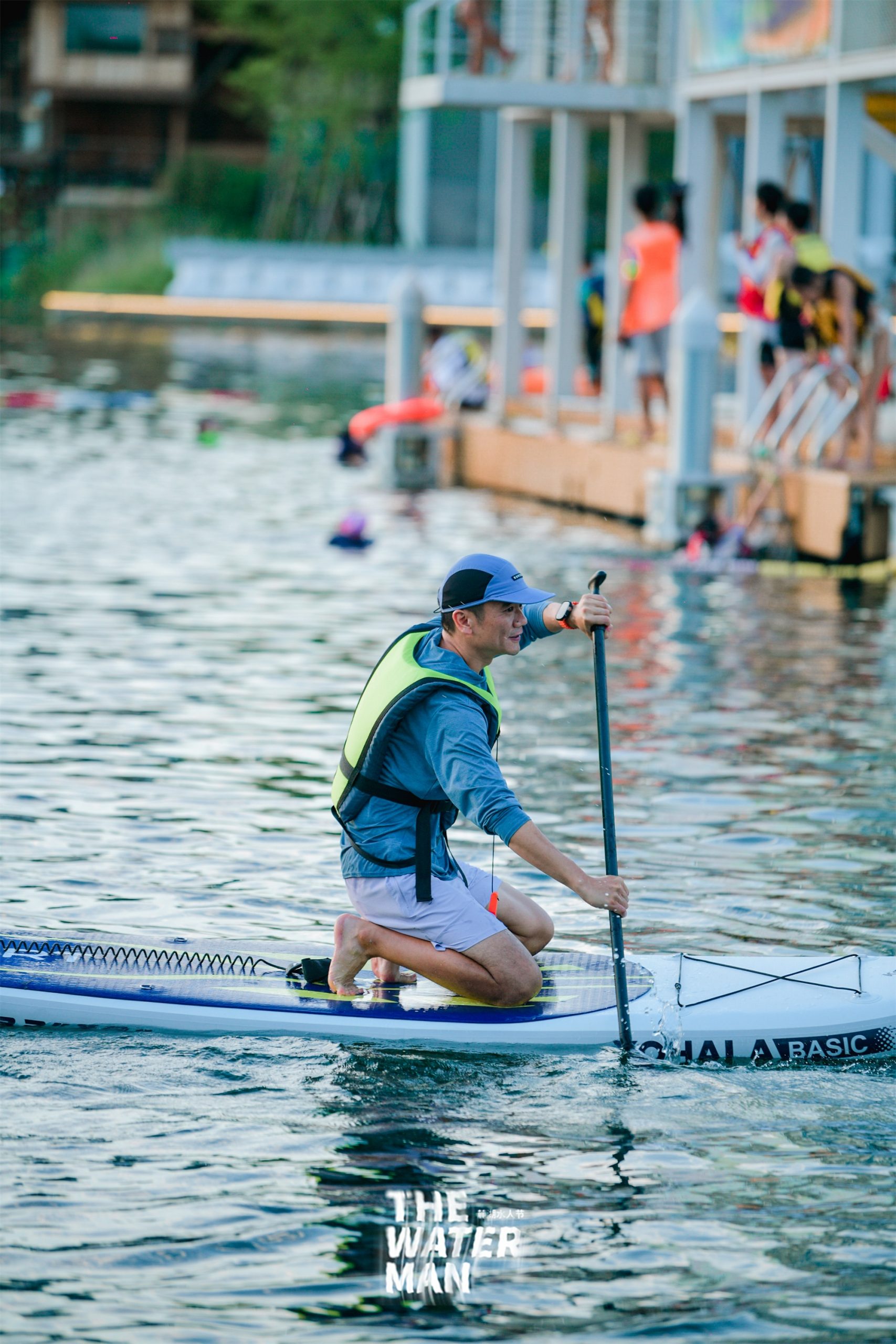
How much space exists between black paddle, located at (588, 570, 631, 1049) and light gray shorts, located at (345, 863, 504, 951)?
1.30 feet

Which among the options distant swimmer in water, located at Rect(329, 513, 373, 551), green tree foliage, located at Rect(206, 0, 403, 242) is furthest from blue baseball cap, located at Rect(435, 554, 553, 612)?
green tree foliage, located at Rect(206, 0, 403, 242)

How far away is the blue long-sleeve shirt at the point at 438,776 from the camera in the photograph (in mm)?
6414

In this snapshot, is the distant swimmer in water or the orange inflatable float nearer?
the distant swimmer in water

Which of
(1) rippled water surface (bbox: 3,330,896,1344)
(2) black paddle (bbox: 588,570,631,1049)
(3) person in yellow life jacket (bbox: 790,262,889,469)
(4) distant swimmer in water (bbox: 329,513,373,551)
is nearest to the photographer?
(1) rippled water surface (bbox: 3,330,896,1344)

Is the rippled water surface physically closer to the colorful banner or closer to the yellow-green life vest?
the yellow-green life vest

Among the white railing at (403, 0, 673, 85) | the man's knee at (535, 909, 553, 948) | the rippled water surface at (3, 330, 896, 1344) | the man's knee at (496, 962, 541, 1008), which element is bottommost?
the rippled water surface at (3, 330, 896, 1344)

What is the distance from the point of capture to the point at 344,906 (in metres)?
8.42

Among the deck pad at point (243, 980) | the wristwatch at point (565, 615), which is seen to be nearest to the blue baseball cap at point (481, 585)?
the wristwatch at point (565, 615)

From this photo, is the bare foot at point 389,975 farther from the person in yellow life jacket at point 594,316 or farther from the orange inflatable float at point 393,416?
the person in yellow life jacket at point 594,316

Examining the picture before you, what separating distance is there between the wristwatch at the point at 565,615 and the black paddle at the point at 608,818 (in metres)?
0.08

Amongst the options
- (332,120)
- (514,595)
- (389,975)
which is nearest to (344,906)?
(389,975)

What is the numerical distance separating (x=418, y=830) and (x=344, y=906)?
5.54 feet

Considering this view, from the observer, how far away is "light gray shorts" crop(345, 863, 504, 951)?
6.82 metres

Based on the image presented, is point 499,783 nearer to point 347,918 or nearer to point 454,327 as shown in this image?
point 347,918
